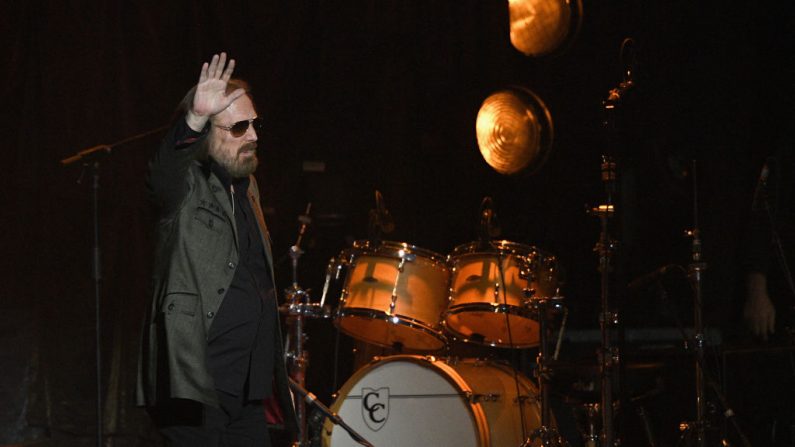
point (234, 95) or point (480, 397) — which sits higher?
point (234, 95)

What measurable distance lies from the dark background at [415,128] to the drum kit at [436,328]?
1076mm

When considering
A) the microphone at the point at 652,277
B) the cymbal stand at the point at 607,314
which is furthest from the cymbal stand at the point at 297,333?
the microphone at the point at 652,277

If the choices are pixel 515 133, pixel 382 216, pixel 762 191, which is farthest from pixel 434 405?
pixel 762 191

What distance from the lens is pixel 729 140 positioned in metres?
6.95

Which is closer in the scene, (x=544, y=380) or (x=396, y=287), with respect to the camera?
(x=544, y=380)

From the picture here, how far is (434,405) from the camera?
5688 millimetres

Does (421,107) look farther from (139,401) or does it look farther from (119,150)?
(139,401)

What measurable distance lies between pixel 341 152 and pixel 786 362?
3.40 meters

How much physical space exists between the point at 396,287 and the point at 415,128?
1811 mm

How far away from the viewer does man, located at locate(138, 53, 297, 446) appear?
3.11 meters

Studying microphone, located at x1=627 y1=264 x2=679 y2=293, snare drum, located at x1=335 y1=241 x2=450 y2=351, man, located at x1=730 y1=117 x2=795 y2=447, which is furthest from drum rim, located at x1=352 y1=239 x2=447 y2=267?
man, located at x1=730 y1=117 x2=795 y2=447

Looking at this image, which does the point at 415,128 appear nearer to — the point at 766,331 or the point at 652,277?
the point at 652,277

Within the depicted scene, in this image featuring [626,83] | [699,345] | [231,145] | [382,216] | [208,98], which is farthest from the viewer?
[382,216]

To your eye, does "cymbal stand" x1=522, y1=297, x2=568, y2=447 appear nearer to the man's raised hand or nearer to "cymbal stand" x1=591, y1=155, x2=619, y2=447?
"cymbal stand" x1=591, y1=155, x2=619, y2=447
